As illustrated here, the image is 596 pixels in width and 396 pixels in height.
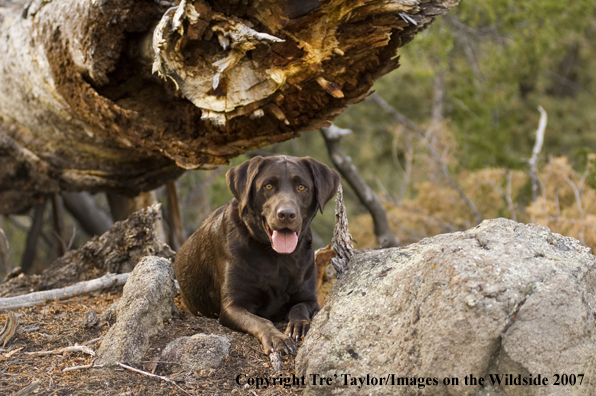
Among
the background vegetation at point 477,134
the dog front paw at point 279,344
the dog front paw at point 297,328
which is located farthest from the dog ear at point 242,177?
the background vegetation at point 477,134

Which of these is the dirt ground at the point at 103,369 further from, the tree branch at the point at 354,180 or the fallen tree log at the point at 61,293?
the tree branch at the point at 354,180

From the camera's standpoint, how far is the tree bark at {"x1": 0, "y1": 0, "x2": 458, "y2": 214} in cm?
425

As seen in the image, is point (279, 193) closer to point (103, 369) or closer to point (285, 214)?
point (285, 214)

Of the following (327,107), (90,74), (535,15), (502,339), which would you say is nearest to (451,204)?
(535,15)

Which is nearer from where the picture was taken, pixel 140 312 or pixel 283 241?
pixel 140 312

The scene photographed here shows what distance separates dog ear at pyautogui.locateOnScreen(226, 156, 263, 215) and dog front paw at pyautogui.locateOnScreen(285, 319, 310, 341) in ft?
2.93

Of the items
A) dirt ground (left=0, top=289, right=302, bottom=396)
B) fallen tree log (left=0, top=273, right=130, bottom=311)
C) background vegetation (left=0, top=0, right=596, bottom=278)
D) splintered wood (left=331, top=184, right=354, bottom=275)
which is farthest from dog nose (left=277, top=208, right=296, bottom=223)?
background vegetation (left=0, top=0, right=596, bottom=278)

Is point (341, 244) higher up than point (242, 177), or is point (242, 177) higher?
point (242, 177)

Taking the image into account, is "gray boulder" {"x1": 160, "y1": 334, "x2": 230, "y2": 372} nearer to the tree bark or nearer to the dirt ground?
the dirt ground

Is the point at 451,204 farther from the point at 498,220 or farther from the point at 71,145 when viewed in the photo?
the point at 498,220

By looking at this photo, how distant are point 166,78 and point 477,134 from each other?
958 centimetres

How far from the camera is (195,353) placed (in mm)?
3627

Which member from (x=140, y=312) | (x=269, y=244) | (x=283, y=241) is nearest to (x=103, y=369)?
(x=140, y=312)

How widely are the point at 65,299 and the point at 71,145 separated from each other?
165 centimetres
